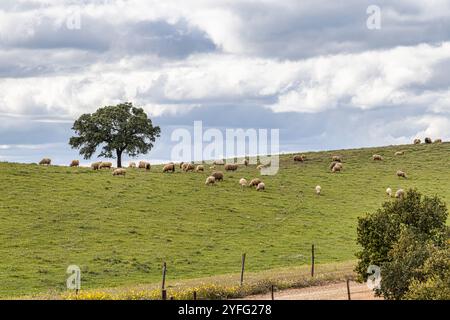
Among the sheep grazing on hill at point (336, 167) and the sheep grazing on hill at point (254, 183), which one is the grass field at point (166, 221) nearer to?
the sheep grazing on hill at point (336, 167)

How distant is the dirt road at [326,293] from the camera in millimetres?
35938

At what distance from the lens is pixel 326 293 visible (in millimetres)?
37531

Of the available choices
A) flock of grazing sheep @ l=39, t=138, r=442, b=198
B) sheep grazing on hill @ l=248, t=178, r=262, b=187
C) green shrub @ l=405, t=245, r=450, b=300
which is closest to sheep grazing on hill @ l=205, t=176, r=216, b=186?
flock of grazing sheep @ l=39, t=138, r=442, b=198

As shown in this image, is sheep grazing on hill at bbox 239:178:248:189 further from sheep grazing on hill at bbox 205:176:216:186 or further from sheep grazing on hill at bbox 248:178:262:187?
sheep grazing on hill at bbox 205:176:216:186

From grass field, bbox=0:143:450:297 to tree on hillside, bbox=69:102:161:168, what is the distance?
941 inches

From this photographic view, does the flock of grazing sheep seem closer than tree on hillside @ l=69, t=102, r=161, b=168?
Yes

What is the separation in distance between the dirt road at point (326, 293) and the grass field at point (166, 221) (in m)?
12.6

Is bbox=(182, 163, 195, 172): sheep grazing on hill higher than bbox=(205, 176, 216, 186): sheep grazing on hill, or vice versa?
bbox=(182, 163, 195, 172): sheep grazing on hill

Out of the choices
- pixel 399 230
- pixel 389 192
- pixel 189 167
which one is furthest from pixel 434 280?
pixel 189 167

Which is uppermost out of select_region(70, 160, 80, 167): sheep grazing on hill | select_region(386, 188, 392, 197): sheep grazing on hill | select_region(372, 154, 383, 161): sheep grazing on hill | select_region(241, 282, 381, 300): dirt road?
select_region(372, 154, 383, 161): sheep grazing on hill

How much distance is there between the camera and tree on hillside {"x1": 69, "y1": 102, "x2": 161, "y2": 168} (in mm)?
113062

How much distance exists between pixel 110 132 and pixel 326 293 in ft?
265

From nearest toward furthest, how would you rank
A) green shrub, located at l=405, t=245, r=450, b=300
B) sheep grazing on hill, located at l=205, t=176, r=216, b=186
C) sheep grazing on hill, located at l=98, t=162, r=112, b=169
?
green shrub, located at l=405, t=245, r=450, b=300
sheep grazing on hill, located at l=205, t=176, r=216, b=186
sheep grazing on hill, located at l=98, t=162, r=112, b=169
